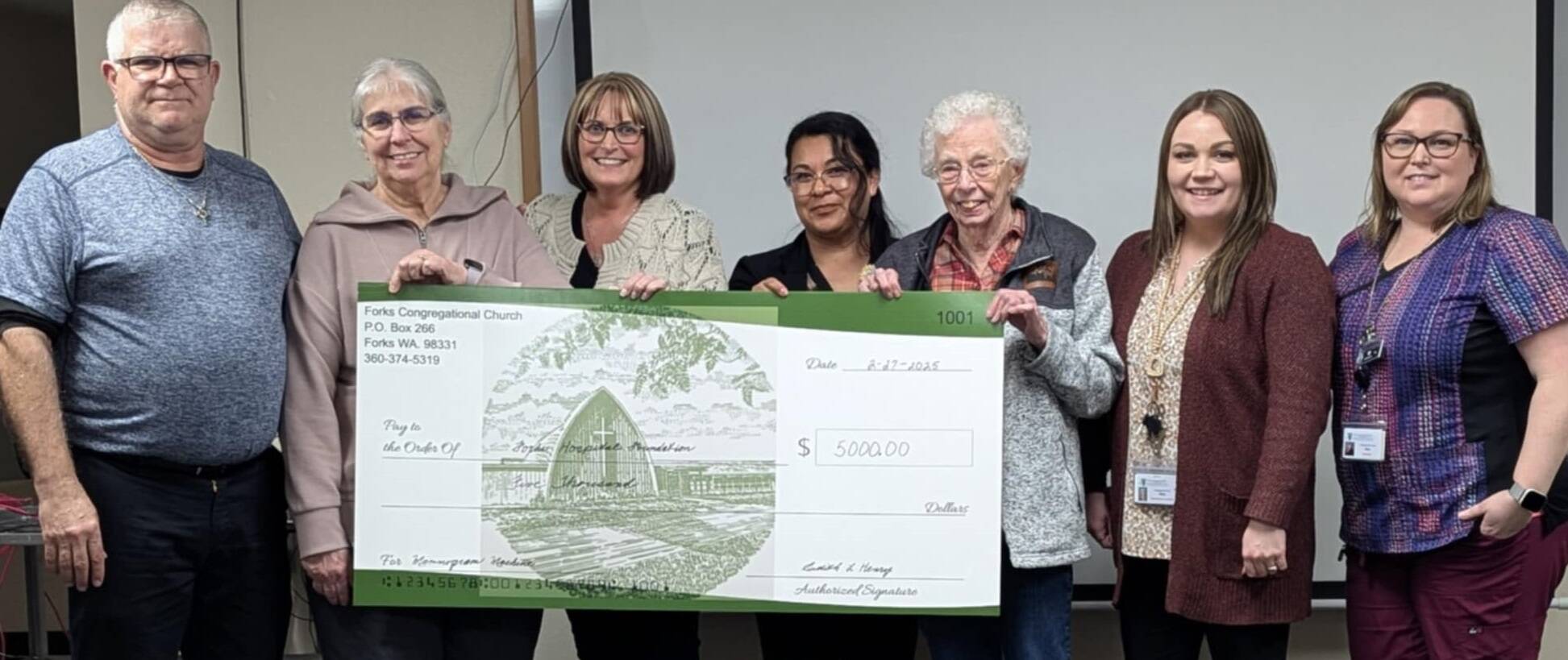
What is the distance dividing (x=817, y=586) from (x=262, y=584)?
1.00 metres

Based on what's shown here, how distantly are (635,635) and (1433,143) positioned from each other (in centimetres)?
176

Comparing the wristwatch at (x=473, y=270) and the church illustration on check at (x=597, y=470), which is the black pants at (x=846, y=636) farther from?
the wristwatch at (x=473, y=270)

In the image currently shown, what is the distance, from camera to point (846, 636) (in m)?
2.51

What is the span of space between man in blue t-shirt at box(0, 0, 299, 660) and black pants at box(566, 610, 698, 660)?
2.20ft

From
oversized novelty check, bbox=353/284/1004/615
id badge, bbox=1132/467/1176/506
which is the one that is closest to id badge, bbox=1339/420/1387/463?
id badge, bbox=1132/467/1176/506

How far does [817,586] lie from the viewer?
2199 mm

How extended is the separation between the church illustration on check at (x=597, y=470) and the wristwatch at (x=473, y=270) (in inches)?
12.0

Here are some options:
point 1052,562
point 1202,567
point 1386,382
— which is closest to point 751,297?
point 1052,562

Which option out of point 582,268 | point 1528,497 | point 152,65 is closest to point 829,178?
point 582,268

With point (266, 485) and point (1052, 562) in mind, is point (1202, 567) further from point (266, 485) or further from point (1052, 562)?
point (266, 485)

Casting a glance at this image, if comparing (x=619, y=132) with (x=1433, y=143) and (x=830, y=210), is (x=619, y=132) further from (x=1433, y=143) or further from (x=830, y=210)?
(x=1433, y=143)

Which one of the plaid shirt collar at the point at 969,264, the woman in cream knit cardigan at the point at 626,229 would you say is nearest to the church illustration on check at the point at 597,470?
the woman in cream knit cardigan at the point at 626,229

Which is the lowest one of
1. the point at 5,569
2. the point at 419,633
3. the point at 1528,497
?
the point at 5,569

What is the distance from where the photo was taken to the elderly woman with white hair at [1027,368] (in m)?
2.14
